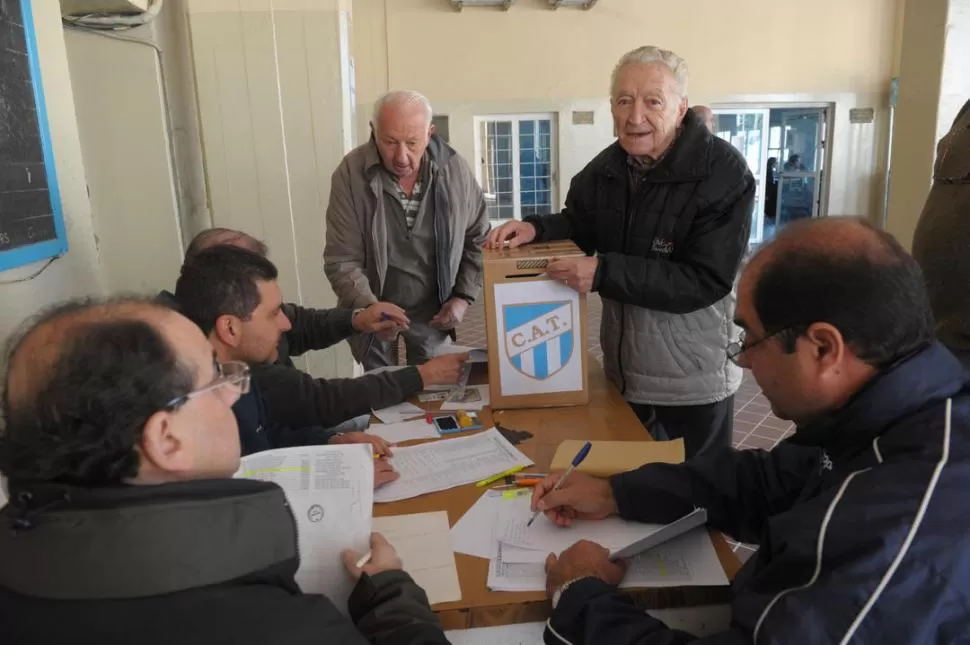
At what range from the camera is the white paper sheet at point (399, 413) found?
6.24ft

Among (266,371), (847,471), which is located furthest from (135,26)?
(847,471)

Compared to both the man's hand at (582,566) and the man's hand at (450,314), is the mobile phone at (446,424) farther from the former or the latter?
the man's hand at (450,314)

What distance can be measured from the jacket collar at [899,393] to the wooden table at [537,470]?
35 centimetres

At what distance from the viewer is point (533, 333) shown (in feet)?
6.13

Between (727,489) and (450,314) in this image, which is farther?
(450,314)

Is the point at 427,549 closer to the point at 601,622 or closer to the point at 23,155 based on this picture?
the point at 601,622

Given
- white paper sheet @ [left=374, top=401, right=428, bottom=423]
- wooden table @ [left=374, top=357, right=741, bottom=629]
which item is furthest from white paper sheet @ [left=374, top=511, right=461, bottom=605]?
white paper sheet @ [left=374, top=401, right=428, bottom=423]

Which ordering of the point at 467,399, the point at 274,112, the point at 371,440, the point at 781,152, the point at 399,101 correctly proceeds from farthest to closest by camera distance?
the point at 781,152, the point at 274,112, the point at 399,101, the point at 467,399, the point at 371,440

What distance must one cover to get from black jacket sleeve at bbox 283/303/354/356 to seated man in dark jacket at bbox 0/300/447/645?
4.97 ft

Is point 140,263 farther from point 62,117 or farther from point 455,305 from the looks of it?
point 455,305

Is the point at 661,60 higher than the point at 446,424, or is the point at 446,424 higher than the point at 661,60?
the point at 661,60

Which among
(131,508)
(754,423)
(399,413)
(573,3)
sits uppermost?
(573,3)

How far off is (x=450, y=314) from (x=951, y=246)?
1590 mm

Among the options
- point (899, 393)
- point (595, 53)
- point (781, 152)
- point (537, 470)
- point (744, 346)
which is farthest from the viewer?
point (781, 152)
